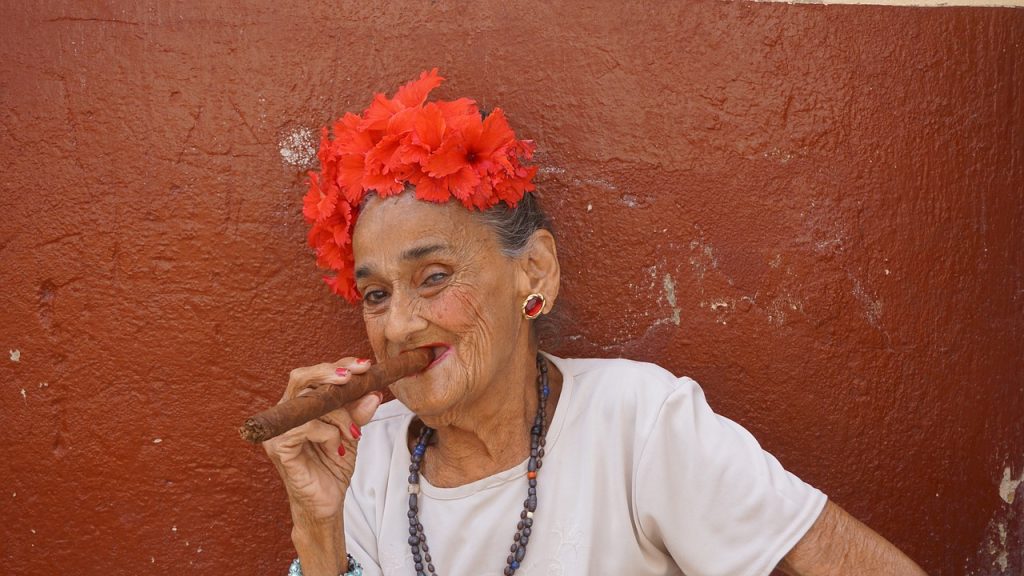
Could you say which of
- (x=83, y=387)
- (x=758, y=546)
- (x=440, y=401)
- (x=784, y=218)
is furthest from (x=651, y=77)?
(x=83, y=387)

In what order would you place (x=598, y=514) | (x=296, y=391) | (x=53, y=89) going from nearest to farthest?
1. (x=296, y=391)
2. (x=598, y=514)
3. (x=53, y=89)

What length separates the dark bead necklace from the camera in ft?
9.06

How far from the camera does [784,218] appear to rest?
3.14 metres

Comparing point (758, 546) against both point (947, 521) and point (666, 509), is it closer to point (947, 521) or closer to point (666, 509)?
point (666, 509)

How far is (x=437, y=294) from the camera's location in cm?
268

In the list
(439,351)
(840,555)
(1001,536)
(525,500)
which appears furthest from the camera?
(1001,536)

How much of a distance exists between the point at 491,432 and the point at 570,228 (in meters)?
0.70

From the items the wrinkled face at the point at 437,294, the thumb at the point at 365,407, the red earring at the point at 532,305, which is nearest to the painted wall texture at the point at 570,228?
the red earring at the point at 532,305

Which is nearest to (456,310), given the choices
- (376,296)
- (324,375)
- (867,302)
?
(376,296)

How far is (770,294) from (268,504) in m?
1.64

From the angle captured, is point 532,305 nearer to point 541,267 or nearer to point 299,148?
point 541,267

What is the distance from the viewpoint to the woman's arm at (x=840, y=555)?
8.43 ft

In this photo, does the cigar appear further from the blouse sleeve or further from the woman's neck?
the blouse sleeve

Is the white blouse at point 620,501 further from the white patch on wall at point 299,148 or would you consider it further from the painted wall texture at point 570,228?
the white patch on wall at point 299,148
